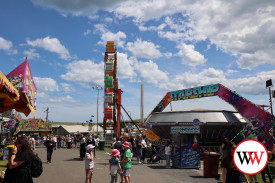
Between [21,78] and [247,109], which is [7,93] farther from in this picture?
[247,109]

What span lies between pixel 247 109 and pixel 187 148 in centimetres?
884

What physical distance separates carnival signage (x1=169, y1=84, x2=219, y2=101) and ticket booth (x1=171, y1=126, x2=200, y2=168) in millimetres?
9534

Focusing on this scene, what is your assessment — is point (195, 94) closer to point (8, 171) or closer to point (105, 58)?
point (105, 58)

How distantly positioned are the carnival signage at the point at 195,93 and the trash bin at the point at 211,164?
1216 centimetres

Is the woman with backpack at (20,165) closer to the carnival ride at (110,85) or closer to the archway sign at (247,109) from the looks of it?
the archway sign at (247,109)

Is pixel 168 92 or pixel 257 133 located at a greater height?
pixel 168 92

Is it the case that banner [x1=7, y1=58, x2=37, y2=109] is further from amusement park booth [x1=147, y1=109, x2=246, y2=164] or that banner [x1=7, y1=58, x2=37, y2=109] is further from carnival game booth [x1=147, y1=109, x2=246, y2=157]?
carnival game booth [x1=147, y1=109, x2=246, y2=157]

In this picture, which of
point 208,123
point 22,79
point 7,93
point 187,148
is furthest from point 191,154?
point 7,93

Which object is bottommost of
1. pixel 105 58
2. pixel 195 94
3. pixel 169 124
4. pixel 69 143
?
pixel 69 143

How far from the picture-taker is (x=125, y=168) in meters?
8.13

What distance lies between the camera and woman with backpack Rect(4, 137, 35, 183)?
16.5ft

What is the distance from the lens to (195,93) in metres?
24.0

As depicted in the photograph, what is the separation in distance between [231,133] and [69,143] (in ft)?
63.1

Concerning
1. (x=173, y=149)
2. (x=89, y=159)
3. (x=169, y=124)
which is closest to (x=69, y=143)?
(x=169, y=124)
